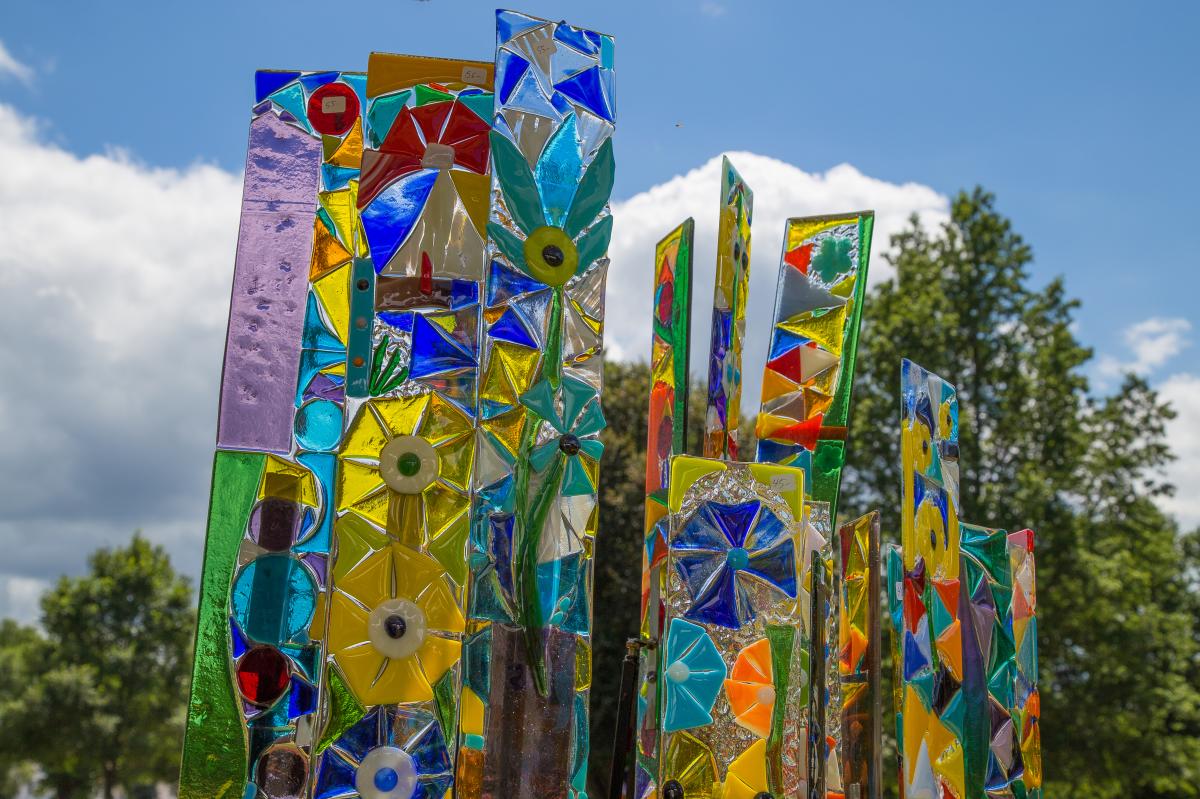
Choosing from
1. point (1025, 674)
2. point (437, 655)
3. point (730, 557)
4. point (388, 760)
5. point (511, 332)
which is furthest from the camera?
point (1025, 674)

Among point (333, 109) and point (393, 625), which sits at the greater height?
point (333, 109)

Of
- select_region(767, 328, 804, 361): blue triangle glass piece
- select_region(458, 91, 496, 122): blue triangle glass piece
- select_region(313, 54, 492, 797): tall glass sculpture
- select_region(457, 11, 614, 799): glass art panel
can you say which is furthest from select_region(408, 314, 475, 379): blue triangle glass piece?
select_region(767, 328, 804, 361): blue triangle glass piece

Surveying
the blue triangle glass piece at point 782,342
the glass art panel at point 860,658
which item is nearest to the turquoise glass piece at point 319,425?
the blue triangle glass piece at point 782,342

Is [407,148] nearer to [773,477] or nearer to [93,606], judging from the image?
[773,477]

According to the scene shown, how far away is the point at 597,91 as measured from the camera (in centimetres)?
350

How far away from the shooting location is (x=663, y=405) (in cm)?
407

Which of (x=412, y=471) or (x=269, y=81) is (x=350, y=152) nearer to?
(x=269, y=81)

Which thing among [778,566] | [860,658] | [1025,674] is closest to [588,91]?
[778,566]

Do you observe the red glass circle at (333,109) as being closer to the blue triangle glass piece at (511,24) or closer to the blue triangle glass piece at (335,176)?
the blue triangle glass piece at (335,176)

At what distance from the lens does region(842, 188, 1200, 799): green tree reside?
1120 centimetres

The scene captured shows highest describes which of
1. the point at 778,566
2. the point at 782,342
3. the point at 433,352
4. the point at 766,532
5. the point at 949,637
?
the point at 782,342

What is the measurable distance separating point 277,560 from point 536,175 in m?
1.45

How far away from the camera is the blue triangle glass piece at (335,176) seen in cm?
383

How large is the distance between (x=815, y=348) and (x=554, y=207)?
1.42m
